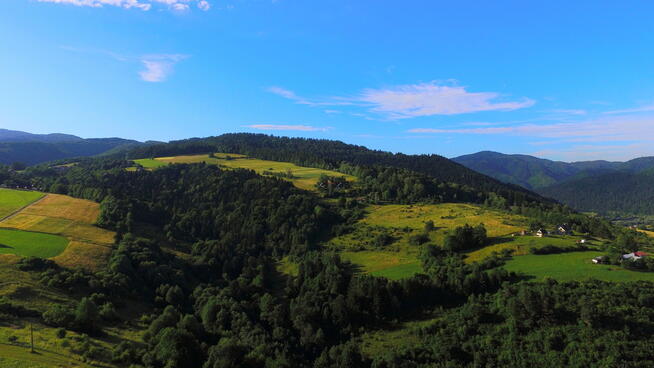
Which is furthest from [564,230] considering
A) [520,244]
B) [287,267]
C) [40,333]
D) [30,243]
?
[30,243]

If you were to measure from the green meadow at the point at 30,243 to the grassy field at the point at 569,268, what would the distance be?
87.4m

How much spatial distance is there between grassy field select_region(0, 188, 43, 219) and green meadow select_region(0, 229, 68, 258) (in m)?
18.8

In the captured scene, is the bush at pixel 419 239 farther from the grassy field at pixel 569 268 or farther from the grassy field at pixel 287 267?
the grassy field at pixel 287 267

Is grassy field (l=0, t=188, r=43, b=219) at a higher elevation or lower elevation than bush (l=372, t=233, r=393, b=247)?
higher

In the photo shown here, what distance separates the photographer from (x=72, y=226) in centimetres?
Result: 8444

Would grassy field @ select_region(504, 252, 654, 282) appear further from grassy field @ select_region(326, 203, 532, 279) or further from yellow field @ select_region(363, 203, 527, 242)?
yellow field @ select_region(363, 203, 527, 242)

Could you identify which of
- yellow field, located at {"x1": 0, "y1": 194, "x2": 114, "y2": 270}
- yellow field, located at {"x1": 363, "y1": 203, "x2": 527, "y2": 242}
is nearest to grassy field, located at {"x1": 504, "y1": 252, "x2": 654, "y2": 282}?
yellow field, located at {"x1": 363, "y1": 203, "x2": 527, "y2": 242}

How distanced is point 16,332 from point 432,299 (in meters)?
55.8

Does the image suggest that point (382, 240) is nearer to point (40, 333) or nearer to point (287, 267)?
point (287, 267)

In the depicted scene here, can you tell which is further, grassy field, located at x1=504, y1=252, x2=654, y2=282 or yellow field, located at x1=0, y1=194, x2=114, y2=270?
yellow field, located at x1=0, y1=194, x2=114, y2=270

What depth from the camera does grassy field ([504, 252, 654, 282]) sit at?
5362 centimetres

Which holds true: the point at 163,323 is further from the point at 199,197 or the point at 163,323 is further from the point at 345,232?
the point at 199,197

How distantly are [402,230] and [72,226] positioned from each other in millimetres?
86053

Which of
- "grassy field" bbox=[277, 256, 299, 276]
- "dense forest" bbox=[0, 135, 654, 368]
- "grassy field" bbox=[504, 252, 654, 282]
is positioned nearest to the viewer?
"dense forest" bbox=[0, 135, 654, 368]
